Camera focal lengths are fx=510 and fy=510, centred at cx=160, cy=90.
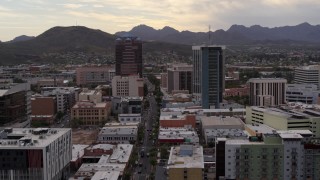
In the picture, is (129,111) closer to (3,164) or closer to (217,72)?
(217,72)

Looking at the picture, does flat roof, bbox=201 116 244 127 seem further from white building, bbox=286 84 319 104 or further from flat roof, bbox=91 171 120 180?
white building, bbox=286 84 319 104

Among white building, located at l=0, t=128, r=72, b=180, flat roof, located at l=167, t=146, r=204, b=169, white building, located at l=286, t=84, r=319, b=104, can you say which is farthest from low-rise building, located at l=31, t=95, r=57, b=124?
white building, located at l=286, t=84, r=319, b=104

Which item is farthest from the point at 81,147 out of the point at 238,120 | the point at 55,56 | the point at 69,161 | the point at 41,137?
the point at 55,56

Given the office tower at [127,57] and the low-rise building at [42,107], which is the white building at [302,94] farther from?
the low-rise building at [42,107]

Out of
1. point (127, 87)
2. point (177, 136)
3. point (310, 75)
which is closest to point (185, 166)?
point (177, 136)

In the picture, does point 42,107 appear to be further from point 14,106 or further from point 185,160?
point 185,160

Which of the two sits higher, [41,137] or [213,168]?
[41,137]

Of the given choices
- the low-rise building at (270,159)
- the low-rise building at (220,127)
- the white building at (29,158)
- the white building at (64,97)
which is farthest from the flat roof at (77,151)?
the white building at (64,97)
